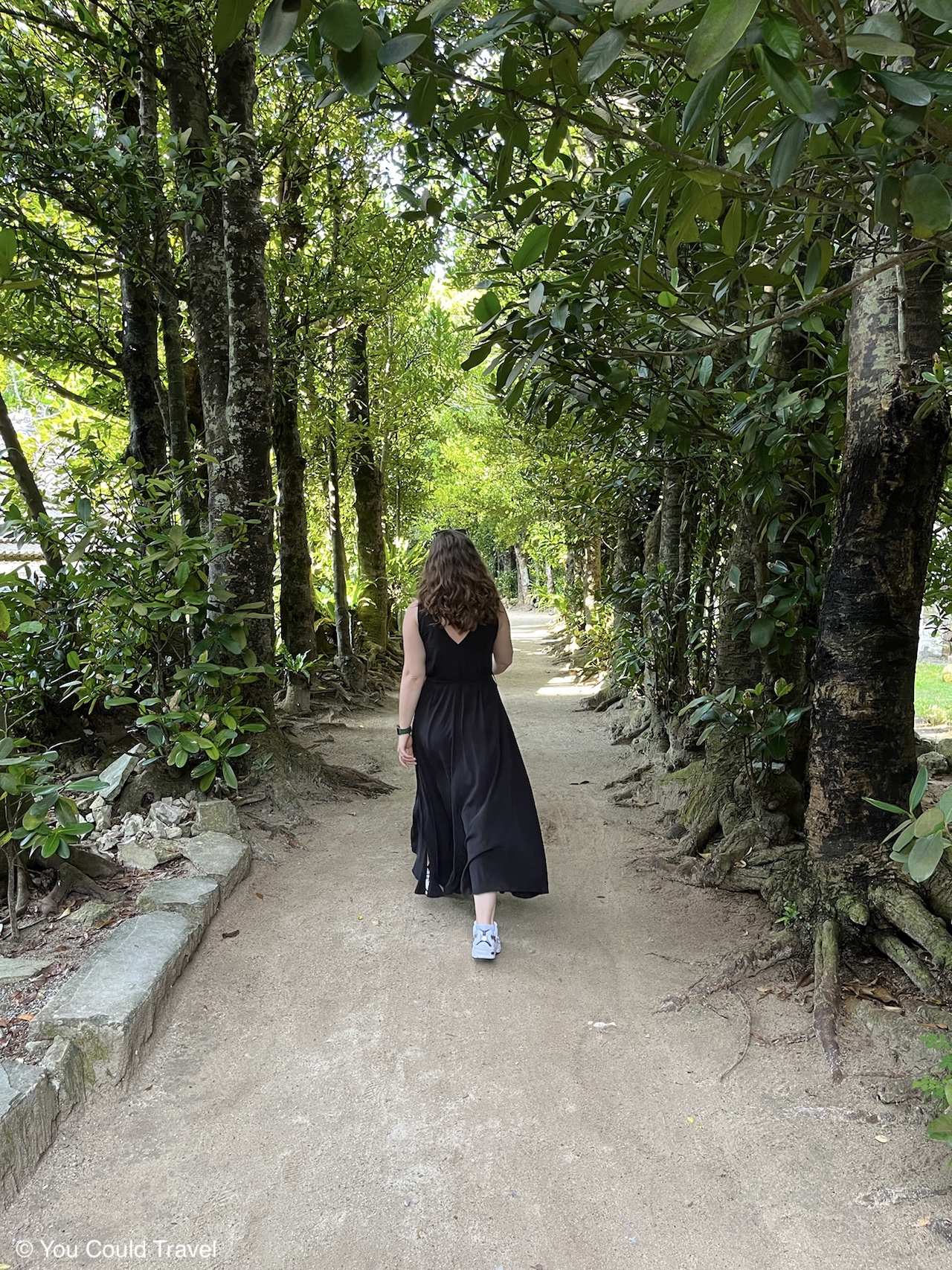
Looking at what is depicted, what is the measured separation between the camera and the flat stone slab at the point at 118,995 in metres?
2.90

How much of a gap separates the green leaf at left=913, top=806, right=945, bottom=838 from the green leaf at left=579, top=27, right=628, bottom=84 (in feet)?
5.19

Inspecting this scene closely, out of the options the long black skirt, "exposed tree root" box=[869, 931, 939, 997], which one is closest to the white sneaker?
the long black skirt

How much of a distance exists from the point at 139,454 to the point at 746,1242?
7124 mm

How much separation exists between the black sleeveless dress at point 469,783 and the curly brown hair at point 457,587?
9 centimetres

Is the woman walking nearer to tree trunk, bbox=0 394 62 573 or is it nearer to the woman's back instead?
the woman's back

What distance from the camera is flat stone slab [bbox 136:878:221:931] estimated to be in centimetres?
400

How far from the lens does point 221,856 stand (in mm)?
4742

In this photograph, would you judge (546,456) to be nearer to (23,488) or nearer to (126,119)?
(126,119)

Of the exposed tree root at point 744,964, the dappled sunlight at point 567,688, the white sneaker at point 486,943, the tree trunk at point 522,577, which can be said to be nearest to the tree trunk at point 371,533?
the dappled sunlight at point 567,688

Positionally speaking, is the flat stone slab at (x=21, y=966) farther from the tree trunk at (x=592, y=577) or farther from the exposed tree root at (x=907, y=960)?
the tree trunk at (x=592, y=577)

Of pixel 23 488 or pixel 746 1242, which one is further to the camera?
pixel 23 488

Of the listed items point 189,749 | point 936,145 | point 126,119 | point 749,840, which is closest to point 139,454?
point 126,119

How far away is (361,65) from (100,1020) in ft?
9.71

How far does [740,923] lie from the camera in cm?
432
